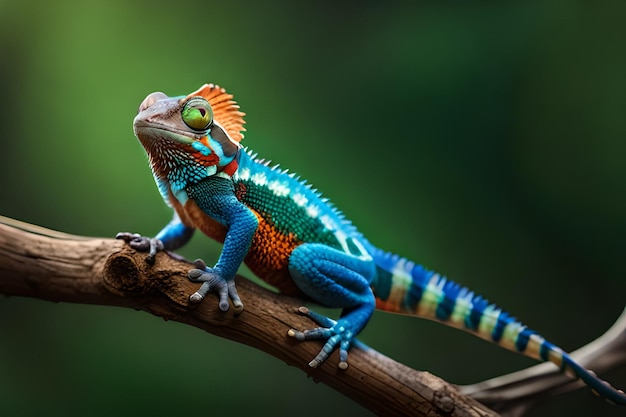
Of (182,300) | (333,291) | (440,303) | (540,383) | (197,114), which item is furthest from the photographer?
(540,383)

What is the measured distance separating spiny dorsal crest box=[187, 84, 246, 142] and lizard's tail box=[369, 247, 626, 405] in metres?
0.71

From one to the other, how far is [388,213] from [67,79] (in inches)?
70.6

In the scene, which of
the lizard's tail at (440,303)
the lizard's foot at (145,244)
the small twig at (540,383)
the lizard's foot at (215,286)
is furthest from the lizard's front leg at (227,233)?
the small twig at (540,383)

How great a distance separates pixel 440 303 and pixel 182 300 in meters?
1.02

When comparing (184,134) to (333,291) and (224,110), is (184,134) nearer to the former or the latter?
(224,110)

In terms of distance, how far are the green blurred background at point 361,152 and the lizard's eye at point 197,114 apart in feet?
3.37

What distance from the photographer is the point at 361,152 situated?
10.6 ft

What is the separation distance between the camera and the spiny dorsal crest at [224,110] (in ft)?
6.52

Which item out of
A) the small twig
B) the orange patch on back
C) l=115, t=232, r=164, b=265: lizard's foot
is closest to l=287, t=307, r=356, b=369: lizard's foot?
the orange patch on back

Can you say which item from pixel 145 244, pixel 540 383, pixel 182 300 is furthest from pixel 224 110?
pixel 540 383

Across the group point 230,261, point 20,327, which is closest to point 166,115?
point 230,261

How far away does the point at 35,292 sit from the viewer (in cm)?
169

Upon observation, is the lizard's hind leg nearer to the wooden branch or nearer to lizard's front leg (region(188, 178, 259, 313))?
the wooden branch

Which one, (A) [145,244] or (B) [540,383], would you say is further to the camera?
(B) [540,383]
